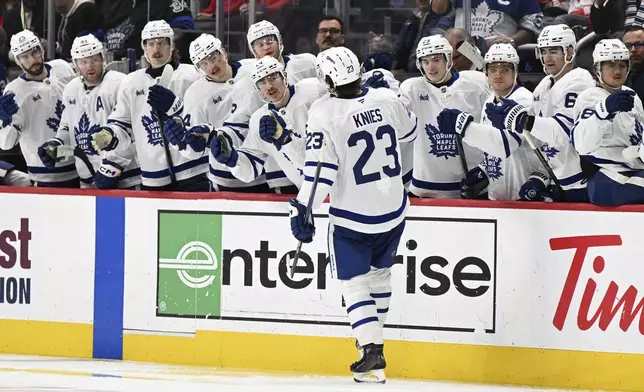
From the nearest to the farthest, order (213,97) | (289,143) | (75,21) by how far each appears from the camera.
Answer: (289,143)
(213,97)
(75,21)

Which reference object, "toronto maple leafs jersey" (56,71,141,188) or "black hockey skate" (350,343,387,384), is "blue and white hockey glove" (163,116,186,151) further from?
"black hockey skate" (350,343,387,384)

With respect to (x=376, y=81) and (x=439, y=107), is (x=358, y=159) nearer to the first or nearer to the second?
(x=376, y=81)

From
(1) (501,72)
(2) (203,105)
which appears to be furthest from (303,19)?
(1) (501,72)

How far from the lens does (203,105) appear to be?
6633 millimetres

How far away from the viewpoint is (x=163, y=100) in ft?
21.4

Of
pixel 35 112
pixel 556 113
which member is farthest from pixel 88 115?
pixel 556 113

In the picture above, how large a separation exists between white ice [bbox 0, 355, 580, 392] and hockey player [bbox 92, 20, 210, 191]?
3.28 ft

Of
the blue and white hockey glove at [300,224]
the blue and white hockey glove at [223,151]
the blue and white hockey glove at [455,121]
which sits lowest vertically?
the blue and white hockey glove at [300,224]

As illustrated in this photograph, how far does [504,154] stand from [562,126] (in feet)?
0.94

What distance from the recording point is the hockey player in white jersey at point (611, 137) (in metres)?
5.58

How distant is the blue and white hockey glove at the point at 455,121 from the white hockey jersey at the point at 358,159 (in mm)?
338

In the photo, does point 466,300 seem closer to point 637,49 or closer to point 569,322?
point 569,322

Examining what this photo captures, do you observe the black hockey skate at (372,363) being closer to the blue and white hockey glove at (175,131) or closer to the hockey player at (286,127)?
the hockey player at (286,127)

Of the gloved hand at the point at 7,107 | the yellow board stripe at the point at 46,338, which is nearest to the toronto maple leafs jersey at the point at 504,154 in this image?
the yellow board stripe at the point at 46,338
